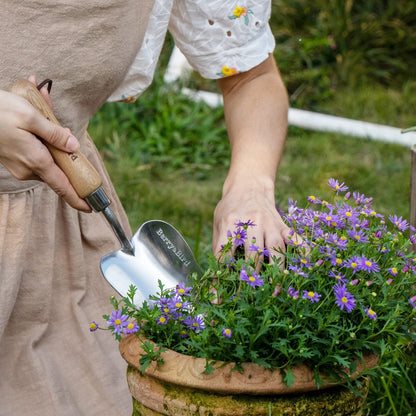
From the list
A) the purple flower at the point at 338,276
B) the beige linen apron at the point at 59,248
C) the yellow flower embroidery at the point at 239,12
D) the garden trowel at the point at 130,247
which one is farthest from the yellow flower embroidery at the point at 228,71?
the purple flower at the point at 338,276

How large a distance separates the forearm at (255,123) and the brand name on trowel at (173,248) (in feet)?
0.62

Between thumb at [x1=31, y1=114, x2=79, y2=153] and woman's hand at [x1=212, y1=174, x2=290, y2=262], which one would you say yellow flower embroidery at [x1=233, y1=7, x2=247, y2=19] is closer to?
woman's hand at [x1=212, y1=174, x2=290, y2=262]

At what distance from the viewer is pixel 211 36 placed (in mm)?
1638

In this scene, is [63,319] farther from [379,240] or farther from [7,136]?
[379,240]

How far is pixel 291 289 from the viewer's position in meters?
1.04

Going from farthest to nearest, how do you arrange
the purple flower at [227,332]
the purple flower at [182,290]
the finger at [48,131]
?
the finger at [48,131] < the purple flower at [182,290] < the purple flower at [227,332]

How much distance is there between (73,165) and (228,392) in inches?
19.9

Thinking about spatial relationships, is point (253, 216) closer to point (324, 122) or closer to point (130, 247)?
point (130, 247)

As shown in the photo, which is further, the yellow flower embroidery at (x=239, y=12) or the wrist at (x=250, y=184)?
the yellow flower embroidery at (x=239, y=12)

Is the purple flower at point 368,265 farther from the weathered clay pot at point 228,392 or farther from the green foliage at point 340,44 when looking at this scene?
the green foliage at point 340,44

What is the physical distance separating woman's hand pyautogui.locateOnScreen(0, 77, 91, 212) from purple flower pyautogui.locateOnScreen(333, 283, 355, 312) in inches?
21.0

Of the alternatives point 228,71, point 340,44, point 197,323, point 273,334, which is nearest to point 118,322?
point 197,323

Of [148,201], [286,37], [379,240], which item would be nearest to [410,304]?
[379,240]

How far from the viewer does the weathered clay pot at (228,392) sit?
1.02 meters
